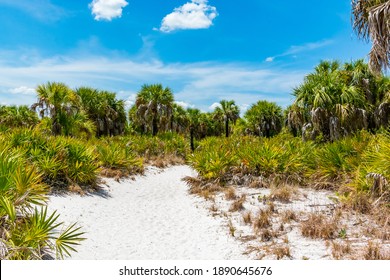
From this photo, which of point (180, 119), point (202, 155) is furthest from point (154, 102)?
point (202, 155)

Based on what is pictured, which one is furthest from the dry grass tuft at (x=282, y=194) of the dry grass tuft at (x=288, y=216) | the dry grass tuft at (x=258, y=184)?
the dry grass tuft at (x=288, y=216)

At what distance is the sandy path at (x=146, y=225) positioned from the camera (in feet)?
23.3

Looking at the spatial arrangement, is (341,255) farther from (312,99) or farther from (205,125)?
(205,125)

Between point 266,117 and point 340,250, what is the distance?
35157 mm

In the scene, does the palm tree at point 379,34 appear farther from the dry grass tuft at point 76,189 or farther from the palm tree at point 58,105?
the palm tree at point 58,105

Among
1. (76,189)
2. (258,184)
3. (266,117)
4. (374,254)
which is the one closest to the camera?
(374,254)

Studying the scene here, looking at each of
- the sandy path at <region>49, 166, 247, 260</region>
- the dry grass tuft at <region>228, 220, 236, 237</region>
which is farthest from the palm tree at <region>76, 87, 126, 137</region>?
the dry grass tuft at <region>228, 220, 236, 237</region>

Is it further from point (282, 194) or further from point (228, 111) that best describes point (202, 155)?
point (228, 111)

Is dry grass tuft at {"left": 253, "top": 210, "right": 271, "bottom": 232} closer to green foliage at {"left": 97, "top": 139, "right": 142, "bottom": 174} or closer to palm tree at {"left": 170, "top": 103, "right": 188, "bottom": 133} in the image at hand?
green foliage at {"left": 97, "top": 139, "right": 142, "bottom": 174}

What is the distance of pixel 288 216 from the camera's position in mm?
8617

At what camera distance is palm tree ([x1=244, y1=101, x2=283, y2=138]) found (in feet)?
132

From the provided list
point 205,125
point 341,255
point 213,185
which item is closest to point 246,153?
point 213,185

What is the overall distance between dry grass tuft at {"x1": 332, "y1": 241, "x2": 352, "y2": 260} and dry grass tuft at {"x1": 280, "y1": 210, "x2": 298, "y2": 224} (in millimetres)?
2154

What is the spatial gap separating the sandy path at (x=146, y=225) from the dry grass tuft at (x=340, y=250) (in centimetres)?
172
